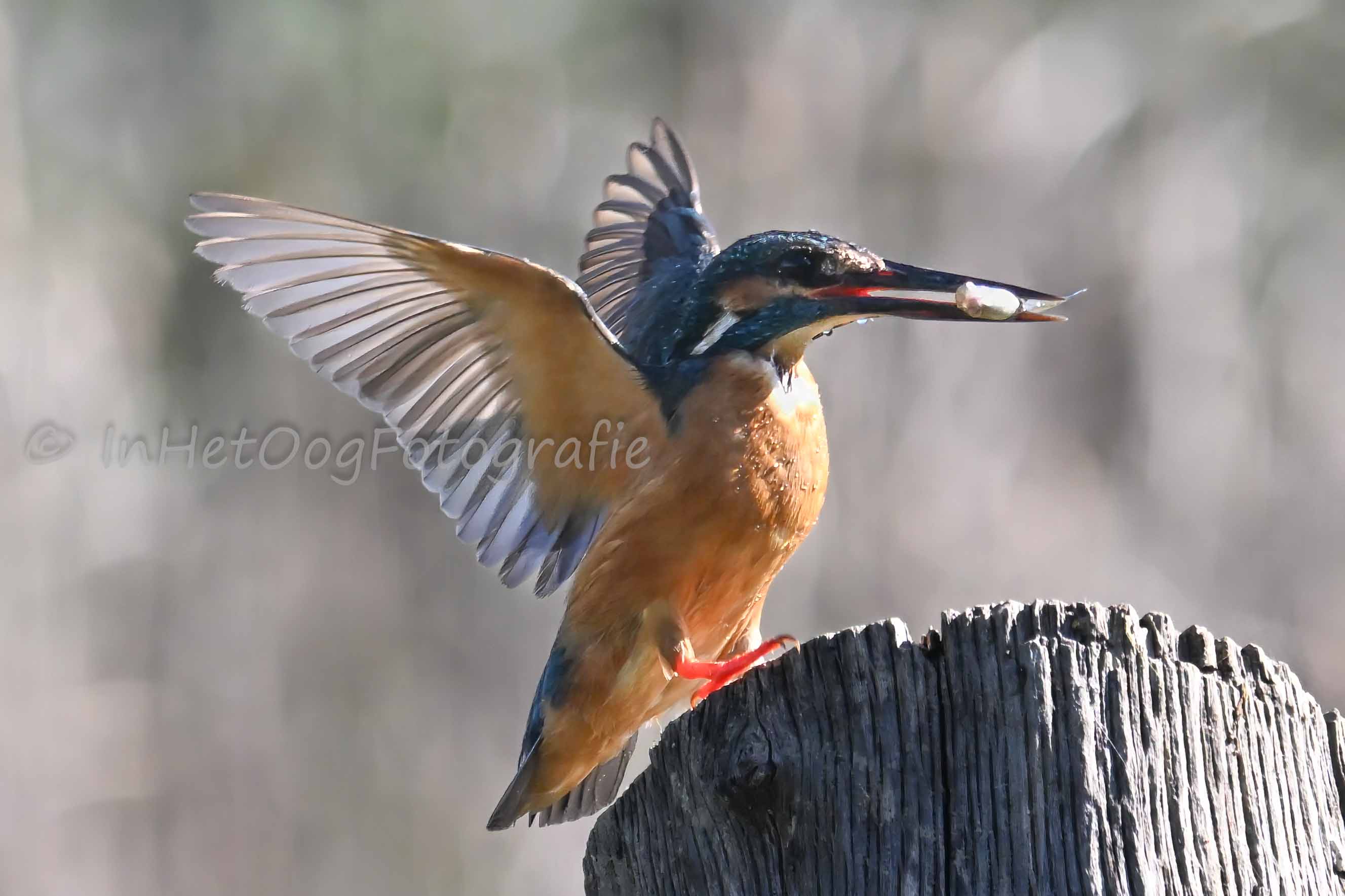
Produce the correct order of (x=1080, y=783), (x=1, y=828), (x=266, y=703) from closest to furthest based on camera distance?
1. (x=1080, y=783)
2. (x=1, y=828)
3. (x=266, y=703)

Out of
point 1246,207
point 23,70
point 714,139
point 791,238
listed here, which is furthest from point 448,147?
point 791,238

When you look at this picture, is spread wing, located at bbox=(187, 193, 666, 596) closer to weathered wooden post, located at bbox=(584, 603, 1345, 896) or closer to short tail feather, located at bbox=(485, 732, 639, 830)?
short tail feather, located at bbox=(485, 732, 639, 830)

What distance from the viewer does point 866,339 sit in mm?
7383

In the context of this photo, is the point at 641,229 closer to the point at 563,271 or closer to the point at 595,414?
the point at 595,414

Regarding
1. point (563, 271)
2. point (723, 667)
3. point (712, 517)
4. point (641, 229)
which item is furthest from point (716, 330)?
point (563, 271)

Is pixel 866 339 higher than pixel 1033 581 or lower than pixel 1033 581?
higher

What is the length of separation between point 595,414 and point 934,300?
2.86 feet

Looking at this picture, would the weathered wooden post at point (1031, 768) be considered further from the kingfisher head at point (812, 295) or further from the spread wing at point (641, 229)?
the spread wing at point (641, 229)

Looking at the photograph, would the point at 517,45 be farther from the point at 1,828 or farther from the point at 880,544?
the point at 1,828

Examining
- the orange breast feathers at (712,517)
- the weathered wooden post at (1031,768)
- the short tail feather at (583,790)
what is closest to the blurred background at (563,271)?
the short tail feather at (583,790)

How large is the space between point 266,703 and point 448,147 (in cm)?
342

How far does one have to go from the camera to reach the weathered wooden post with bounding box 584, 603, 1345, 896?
5.78ft

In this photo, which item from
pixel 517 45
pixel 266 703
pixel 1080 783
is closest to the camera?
pixel 1080 783

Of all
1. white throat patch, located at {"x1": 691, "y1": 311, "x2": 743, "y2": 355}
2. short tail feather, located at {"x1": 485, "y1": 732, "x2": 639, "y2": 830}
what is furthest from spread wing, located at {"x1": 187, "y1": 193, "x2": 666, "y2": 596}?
short tail feather, located at {"x1": 485, "y1": 732, "x2": 639, "y2": 830}
